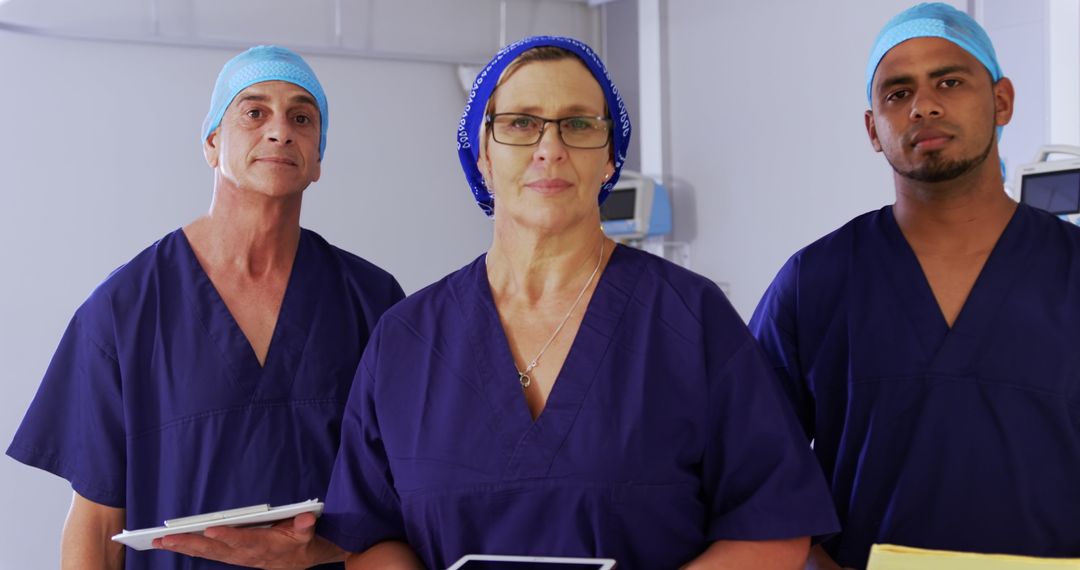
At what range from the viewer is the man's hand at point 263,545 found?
4.18 feet

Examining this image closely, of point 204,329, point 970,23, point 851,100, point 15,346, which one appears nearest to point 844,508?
point 970,23

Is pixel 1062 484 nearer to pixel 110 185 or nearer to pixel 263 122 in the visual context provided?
pixel 263 122

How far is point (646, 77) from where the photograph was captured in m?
4.66

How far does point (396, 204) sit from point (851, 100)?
1858mm

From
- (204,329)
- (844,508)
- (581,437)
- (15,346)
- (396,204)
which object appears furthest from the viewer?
(396,204)

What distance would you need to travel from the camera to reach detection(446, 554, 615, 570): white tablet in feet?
3.47

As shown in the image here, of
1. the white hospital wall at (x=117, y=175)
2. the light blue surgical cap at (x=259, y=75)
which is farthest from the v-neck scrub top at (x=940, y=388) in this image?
the white hospital wall at (x=117, y=175)

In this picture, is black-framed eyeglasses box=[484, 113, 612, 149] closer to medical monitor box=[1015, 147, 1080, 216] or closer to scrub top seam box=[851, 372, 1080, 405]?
scrub top seam box=[851, 372, 1080, 405]

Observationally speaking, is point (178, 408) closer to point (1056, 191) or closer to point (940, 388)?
point (940, 388)

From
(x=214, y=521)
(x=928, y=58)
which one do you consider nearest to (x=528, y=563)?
(x=214, y=521)

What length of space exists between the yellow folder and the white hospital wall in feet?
10.8

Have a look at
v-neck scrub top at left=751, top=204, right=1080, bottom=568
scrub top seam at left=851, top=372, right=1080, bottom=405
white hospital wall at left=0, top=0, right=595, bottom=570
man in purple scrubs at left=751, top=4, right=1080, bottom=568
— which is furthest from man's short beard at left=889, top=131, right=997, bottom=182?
white hospital wall at left=0, top=0, right=595, bottom=570

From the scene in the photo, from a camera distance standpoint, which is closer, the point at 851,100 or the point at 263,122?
the point at 263,122

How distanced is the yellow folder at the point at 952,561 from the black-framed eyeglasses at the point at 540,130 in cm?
56
